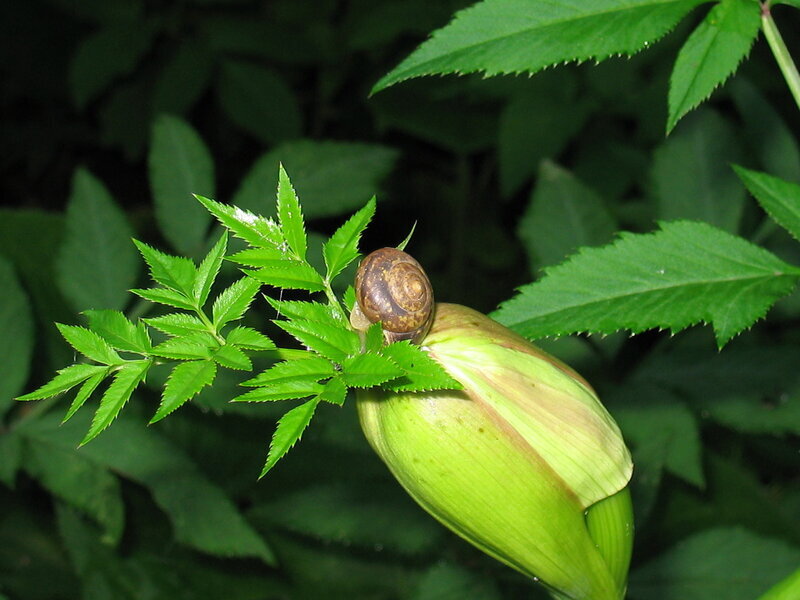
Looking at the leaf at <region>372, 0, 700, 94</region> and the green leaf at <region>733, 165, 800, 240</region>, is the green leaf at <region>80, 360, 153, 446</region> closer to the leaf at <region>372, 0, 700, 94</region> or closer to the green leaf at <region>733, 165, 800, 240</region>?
the leaf at <region>372, 0, 700, 94</region>

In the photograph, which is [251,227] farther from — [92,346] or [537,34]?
[537,34]

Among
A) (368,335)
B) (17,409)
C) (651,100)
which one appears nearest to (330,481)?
(17,409)

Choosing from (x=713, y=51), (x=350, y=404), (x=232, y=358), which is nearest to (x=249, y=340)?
(x=232, y=358)

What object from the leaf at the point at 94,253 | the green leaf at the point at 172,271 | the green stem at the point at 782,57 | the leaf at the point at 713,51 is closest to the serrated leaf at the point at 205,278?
the green leaf at the point at 172,271

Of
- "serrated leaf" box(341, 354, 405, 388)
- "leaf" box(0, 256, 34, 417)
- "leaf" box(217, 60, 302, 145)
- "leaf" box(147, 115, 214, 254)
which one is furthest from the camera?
"leaf" box(217, 60, 302, 145)

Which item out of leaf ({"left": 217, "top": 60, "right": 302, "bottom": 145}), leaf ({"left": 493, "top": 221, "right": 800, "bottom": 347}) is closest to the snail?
leaf ({"left": 493, "top": 221, "right": 800, "bottom": 347})

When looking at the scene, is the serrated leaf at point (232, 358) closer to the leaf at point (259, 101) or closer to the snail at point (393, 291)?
the snail at point (393, 291)

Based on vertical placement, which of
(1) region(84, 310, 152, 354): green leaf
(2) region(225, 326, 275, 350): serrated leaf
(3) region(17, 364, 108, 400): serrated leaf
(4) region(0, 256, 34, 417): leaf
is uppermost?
(2) region(225, 326, 275, 350): serrated leaf
